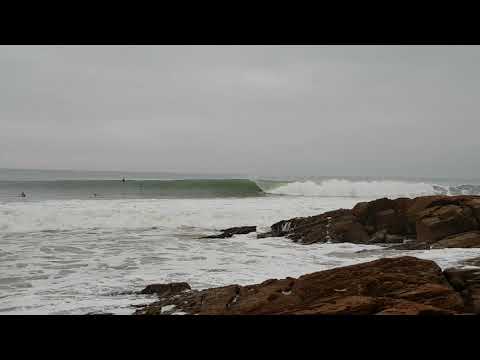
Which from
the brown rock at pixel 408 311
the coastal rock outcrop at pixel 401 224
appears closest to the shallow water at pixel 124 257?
the coastal rock outcrop at pixel 401 224

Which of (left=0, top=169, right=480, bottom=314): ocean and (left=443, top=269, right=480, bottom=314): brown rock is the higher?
(left=443, top=269, right=480, bottom=314): brown rock

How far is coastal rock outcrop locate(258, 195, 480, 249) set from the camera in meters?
9.31

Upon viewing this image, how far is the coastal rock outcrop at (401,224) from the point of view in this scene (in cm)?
931

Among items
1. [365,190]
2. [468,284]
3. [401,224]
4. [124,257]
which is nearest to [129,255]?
[124,257]

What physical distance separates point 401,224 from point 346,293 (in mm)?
8543

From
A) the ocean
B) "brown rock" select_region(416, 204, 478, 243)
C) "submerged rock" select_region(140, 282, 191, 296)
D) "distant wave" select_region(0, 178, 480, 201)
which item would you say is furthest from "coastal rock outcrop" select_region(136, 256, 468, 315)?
"distant wave" select_region(0, 178, 480, 201)

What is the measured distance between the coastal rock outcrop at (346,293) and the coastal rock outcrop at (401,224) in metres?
4.92

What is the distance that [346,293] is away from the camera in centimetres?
389

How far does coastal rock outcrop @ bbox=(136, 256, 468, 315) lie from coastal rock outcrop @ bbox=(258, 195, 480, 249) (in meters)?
4.92

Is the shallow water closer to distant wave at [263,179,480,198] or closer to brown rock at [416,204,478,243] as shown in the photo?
brown rock at [416,204,478,243]
